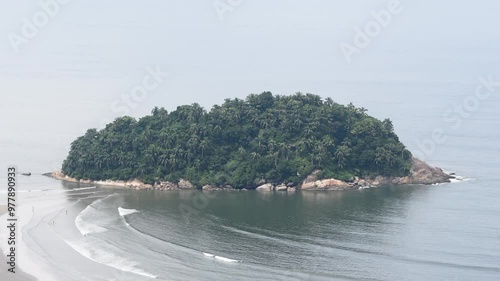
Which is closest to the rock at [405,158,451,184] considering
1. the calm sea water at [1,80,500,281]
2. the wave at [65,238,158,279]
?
the calm sea water at [1,80,500,281]

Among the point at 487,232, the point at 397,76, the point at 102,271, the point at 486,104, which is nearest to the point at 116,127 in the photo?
the point at 102,271

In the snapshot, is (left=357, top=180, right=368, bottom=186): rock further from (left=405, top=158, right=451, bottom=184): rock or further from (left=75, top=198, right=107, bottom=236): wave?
(left=75, top=198, right=107, bottom=236): wave

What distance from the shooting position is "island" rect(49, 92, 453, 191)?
94938 millimetres

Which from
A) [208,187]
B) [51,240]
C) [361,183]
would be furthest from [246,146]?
[51,240]

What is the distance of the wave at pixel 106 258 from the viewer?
209ft

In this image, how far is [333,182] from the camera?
94.5 metres

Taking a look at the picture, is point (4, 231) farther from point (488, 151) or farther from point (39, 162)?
point (488, 151)

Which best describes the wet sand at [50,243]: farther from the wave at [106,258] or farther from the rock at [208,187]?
the rock at [208,187]

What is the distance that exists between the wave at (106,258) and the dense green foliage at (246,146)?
25451 millimetres

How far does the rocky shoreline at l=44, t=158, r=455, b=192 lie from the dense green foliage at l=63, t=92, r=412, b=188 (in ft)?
2.16

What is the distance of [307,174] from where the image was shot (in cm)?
9475

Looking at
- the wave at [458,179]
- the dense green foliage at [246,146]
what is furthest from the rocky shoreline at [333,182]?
the dense green foliage at [246,146]

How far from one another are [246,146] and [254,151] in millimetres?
2562

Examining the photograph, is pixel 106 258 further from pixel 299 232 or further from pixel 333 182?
pixel 333 182
